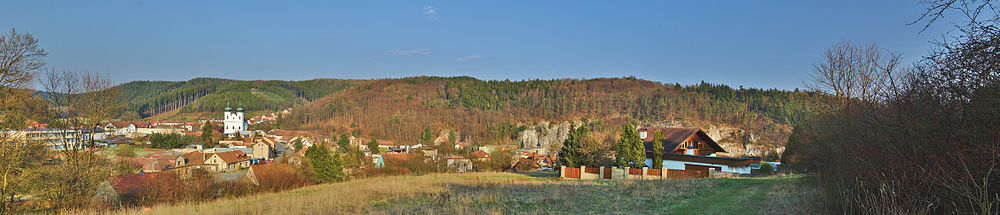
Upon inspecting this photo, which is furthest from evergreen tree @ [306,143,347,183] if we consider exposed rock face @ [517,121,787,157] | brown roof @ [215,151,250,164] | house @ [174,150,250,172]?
exposed rock face @ [517,121,787,157]

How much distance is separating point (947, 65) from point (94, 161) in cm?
2355

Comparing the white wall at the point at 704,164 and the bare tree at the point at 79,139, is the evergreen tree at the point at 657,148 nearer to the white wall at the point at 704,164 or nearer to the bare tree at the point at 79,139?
the white wall at the point at 704,164

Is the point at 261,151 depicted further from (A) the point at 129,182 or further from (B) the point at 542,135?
(B) the point at 542,135

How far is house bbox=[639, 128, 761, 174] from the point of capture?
93.9 ft

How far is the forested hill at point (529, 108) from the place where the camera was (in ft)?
409

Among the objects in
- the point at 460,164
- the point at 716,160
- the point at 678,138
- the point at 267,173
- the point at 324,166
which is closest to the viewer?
the point at 716,160

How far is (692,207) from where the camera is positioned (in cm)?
1090

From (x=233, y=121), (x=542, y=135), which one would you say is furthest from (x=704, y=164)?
(x=233, y=121)

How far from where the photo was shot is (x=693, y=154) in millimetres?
32500

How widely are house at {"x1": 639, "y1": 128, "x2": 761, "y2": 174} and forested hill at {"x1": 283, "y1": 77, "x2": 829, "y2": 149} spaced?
80.0 metres

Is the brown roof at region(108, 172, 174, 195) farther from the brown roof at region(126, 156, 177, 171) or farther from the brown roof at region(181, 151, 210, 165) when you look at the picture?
the brown roof at region(181, 151, 210, 165)

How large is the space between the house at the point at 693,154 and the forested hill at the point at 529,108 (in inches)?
3150

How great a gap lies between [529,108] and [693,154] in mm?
119337

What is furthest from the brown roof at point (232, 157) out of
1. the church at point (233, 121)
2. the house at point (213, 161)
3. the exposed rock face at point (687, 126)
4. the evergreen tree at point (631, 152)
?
the exposed rock face at point (687, 126)
